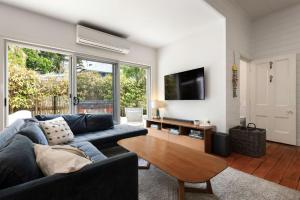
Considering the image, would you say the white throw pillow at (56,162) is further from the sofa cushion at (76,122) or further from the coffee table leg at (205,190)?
the sofa cushion at (76,122)

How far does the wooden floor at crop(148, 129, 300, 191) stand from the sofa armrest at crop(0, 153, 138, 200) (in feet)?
6.39

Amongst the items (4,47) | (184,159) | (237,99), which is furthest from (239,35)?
(4,47)

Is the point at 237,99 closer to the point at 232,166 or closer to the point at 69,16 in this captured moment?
the point at 232,166

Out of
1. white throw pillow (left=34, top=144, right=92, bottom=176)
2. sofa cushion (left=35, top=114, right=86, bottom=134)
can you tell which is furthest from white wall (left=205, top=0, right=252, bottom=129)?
white throw pillow (left=34, top=144, right=92, bottom=176)

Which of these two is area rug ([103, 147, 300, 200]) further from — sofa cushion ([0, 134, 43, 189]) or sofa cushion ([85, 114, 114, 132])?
sofa cushion ([85, 114, 114, 132])

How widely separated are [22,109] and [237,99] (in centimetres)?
423

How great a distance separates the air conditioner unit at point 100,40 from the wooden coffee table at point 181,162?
7.30 feet

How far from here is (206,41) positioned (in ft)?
11.4

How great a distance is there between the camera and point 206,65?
3.48 metres

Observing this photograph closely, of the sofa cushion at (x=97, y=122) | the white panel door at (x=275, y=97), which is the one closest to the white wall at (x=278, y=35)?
the white panel door at (x=275, y=97)

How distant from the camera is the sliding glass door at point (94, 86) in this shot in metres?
3.51

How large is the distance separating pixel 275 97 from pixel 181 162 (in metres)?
3.19

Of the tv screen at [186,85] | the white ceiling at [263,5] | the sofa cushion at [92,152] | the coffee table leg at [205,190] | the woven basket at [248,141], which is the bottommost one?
the coffee table leg at [205,190]

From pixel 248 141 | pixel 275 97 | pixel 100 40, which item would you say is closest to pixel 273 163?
pixel 248 141
